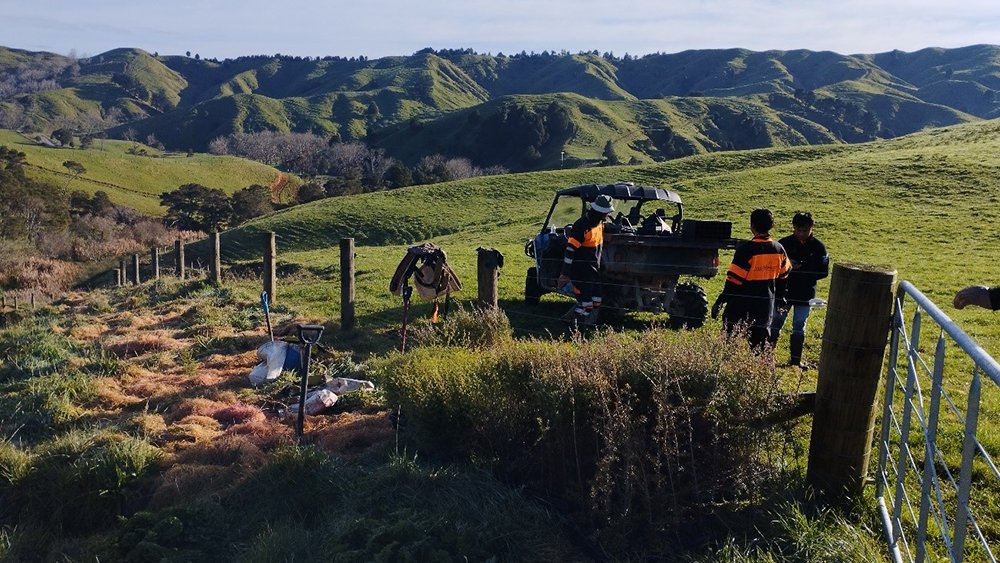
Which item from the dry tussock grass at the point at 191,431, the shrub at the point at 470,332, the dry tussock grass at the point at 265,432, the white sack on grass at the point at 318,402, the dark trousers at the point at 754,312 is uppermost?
the dark trousers at the point at 754,312

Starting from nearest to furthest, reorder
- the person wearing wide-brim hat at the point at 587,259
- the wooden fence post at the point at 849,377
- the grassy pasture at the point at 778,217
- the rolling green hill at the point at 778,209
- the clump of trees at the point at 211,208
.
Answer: the wooden fence post at the point at 849,377 → the person wearing wide-brim hat at the point at 587,259 → the grassy pasture at the point at 778,217 → the rolling green hill at the point at 778,209 → the clump of trees at the point at 211,208

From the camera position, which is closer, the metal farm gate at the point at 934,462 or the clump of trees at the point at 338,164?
the metal farm gate at the point at 934,462

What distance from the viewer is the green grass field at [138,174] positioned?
260 ft

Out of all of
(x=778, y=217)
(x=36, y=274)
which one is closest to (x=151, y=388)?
(x=778, y=217)

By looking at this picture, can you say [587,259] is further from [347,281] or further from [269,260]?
[269,260]

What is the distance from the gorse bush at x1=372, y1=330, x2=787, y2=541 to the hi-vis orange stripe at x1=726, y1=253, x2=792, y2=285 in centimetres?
234

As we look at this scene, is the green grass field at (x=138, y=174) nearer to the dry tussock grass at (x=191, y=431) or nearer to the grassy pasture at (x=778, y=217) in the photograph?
the grassy pasture at (x=778, y=217)

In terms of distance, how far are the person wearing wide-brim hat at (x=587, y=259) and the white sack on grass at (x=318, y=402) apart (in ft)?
10.6

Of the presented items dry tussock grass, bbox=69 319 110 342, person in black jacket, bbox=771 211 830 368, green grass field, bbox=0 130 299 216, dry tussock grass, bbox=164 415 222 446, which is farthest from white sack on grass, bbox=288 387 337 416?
green grass field, bbox=0 130 299 216

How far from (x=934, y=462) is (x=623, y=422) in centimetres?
168

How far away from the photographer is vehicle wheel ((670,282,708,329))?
1044 cm

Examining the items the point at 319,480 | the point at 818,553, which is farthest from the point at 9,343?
the point at 818,553

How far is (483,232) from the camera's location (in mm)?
30141

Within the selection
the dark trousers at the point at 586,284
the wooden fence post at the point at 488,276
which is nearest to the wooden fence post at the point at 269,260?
the wooden fence post at the point at 488,276
